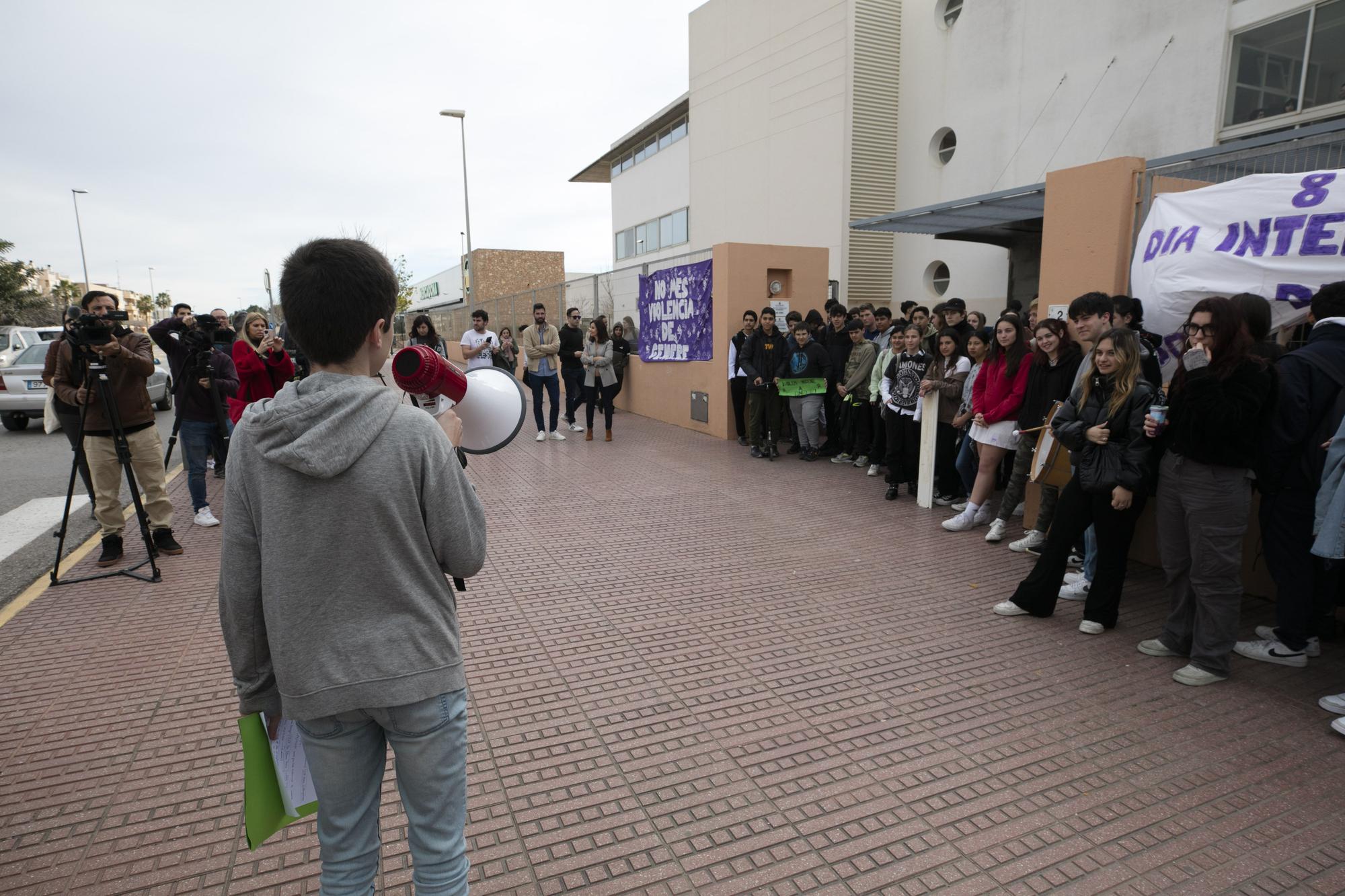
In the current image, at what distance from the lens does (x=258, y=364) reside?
17.3ft

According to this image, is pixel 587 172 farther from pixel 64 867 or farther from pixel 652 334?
pixel 64 867

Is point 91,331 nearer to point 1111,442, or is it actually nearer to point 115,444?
point 115,444

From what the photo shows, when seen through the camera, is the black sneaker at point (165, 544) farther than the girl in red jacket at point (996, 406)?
No

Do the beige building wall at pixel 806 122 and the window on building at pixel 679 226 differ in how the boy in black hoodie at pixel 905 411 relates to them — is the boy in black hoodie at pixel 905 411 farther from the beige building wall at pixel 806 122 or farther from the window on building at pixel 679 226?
the window on building at pixel 679 226

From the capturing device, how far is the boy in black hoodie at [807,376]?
29.6 ft

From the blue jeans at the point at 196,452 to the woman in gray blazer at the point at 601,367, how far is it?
17.6ft

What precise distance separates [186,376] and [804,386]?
6.34 metres

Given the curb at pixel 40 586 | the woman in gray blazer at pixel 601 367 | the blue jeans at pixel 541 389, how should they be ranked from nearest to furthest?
1. the curb at pixel 40 586
2. the blue jeans at pixel 541 389
3. the woman in gray blazer at pixel 601 367

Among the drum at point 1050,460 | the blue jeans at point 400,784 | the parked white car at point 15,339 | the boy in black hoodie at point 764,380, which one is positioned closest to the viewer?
the blue jeans at point 400,784

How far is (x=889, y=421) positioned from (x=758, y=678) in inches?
170

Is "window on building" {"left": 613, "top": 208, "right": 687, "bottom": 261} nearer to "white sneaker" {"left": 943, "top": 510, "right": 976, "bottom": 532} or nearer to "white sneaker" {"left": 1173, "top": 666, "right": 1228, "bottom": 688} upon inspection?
"white sneaker" {"left": 943, "top": 510, "right": 976, "bottom": 532}

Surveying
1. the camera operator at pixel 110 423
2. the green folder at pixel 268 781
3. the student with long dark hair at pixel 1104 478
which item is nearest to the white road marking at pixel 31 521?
the camera operator at pixel 110 423

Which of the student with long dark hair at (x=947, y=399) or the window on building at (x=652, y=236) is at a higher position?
the window on building at (x=652, y=236)

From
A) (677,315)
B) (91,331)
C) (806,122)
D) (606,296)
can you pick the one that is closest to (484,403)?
(91,331)
